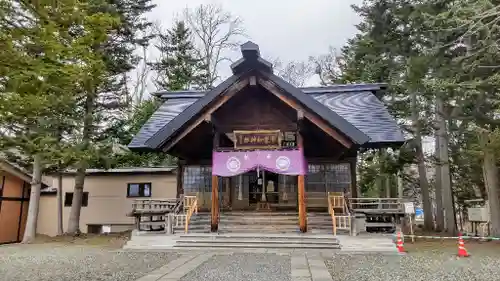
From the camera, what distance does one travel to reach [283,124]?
44.8 feet

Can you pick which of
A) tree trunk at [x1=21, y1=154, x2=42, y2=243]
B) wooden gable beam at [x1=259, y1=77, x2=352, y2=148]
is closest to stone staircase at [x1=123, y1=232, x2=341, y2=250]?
wooden gable beam at [x1=259, y1=77, x2=352, y2=148]

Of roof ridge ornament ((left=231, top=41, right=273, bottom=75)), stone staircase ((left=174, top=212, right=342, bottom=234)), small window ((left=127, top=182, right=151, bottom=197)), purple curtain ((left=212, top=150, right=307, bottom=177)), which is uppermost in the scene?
roof ridge ornament ((left=231, top=41, right=273, bottom=75))

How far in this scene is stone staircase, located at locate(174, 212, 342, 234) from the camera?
1271cm

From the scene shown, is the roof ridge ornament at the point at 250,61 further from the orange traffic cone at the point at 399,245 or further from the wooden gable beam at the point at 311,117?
the orange traffic cone at the point at 399,245

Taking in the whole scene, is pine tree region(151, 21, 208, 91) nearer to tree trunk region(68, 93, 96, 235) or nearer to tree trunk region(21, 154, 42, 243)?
tree trunk region(68, 93, 96, 235)

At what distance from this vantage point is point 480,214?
17.0m

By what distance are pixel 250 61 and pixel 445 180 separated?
11.2 meters

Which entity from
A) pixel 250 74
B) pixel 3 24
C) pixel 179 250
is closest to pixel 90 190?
pixel 179 250

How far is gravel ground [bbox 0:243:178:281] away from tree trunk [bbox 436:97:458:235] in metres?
12.5

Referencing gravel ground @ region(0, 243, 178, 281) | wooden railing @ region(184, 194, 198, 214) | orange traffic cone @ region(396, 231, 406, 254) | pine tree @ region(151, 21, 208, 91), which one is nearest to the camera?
gravel ground @ region(0, 243, 178, 281)

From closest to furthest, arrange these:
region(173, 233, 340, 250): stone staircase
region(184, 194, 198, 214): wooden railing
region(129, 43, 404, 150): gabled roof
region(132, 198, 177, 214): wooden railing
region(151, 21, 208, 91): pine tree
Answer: region(173, 233, 340, 250): stone staircase, region(129, 43, 404, 150): gabled roof, region(132, 198, 177, 214): wooden railing, region(184, 194, 198, 214): wooden railing, region(151, 21, 208, 91): pine tree

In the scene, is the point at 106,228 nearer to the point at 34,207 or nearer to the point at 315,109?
the point at 34,207

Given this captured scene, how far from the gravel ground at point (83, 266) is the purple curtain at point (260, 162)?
3346mm

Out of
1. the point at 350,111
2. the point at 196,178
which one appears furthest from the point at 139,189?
the point at 350,111
